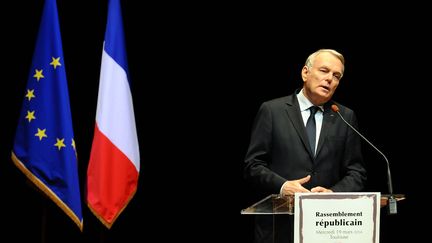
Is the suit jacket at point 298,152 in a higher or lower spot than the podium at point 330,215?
higher

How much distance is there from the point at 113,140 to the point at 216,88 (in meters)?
0.91

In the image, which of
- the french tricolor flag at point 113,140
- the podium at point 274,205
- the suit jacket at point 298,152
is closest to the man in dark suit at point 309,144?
the suit jacket at point 298,152

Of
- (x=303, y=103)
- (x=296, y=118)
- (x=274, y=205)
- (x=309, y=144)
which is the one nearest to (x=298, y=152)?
(x=309, y=144)

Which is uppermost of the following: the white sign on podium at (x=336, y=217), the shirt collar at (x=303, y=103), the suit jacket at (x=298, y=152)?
the shirt collar at (x=303, y=103)

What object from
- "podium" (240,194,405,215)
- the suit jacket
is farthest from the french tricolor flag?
"podium" (240,194,405,215)

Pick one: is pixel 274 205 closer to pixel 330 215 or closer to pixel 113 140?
pixel 330 215

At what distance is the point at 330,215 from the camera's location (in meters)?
2.54

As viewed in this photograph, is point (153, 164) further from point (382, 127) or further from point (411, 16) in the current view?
point (411, 16)

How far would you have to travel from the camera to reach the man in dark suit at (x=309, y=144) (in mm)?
3111

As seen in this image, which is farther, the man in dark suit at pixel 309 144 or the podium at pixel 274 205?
the man in dark suit at pixel 309 144

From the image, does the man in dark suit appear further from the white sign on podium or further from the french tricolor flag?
the french tricolor flag

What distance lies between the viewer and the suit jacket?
3113 millimetres

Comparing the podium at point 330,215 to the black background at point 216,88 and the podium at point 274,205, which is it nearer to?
the podium at point 274,205

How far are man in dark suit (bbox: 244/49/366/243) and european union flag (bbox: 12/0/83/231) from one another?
43.7 inches
